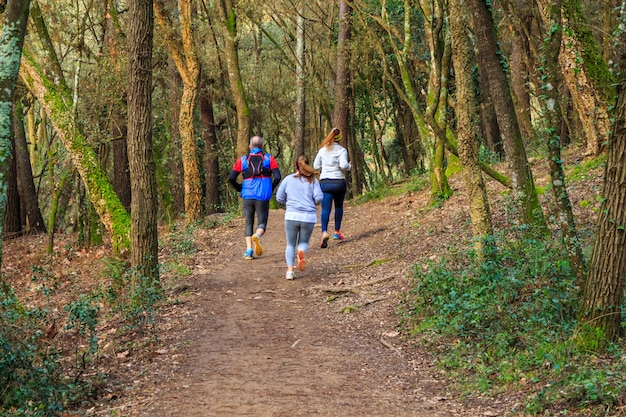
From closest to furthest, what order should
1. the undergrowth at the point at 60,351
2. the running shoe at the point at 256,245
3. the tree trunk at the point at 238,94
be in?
the undergrowth at the point at 60,351 → the running shoe at the point at 256,245 → the tree trunk at the point at 238,94

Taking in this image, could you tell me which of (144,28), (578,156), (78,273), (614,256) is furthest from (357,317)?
(78,273)

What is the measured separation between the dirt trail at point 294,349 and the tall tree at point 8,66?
97.1 inches

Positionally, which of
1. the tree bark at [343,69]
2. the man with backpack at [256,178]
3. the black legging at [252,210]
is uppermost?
the tree bark at [343,69]

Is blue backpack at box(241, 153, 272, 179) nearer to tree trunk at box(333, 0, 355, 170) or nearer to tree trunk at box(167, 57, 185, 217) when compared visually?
tree trunk at box(167, 57, 185, 217)

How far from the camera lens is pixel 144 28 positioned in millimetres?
10125

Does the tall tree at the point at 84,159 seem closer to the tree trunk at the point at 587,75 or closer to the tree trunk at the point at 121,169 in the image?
the tree trunk at the point at 121,169

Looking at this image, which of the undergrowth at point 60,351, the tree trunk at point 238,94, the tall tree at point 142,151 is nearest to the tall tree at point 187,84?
the tree trunk at point 238,94

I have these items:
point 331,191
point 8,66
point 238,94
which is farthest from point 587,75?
point 238,94

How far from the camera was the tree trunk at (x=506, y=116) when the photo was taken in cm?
905

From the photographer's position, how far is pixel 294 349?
7.89 m

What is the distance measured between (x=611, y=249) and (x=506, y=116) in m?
3.44

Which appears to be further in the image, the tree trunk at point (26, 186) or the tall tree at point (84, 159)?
the tree trunk at point (26, 186)

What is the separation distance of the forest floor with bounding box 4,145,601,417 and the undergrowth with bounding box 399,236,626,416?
0.23 meters

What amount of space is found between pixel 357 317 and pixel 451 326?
197 centimetres
